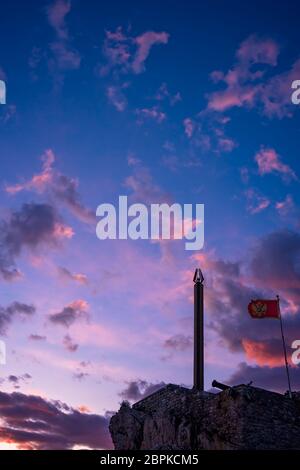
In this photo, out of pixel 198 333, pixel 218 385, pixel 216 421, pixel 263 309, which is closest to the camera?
pixel 216 421

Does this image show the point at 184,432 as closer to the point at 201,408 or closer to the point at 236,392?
the point at 201,408

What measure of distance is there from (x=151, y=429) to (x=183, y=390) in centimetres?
324

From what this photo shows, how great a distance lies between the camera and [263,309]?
3231 cm

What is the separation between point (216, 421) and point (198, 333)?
12001 mm

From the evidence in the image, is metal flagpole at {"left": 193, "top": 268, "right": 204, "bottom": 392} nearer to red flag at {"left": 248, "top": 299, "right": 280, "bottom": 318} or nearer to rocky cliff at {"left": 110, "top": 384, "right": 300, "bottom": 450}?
rocky cliff at {"left": 110, "top": 384, "right": 300, "bottom": 450}

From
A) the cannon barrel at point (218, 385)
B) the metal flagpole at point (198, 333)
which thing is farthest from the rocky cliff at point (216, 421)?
the metal flagpole at point (198, 333)

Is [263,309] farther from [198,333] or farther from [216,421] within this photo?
[216,421]

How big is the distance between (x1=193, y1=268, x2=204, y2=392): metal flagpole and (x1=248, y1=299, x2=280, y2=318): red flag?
676 centimetres

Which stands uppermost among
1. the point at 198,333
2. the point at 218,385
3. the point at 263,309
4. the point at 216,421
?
the point at 263,309

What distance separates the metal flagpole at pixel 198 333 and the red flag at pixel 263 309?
6.76 metres

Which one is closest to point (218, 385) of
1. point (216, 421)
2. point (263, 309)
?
point (216, 421)

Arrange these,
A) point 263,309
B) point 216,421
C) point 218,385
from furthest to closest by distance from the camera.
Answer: point 263,309 → point 218,385 → point 216,421
